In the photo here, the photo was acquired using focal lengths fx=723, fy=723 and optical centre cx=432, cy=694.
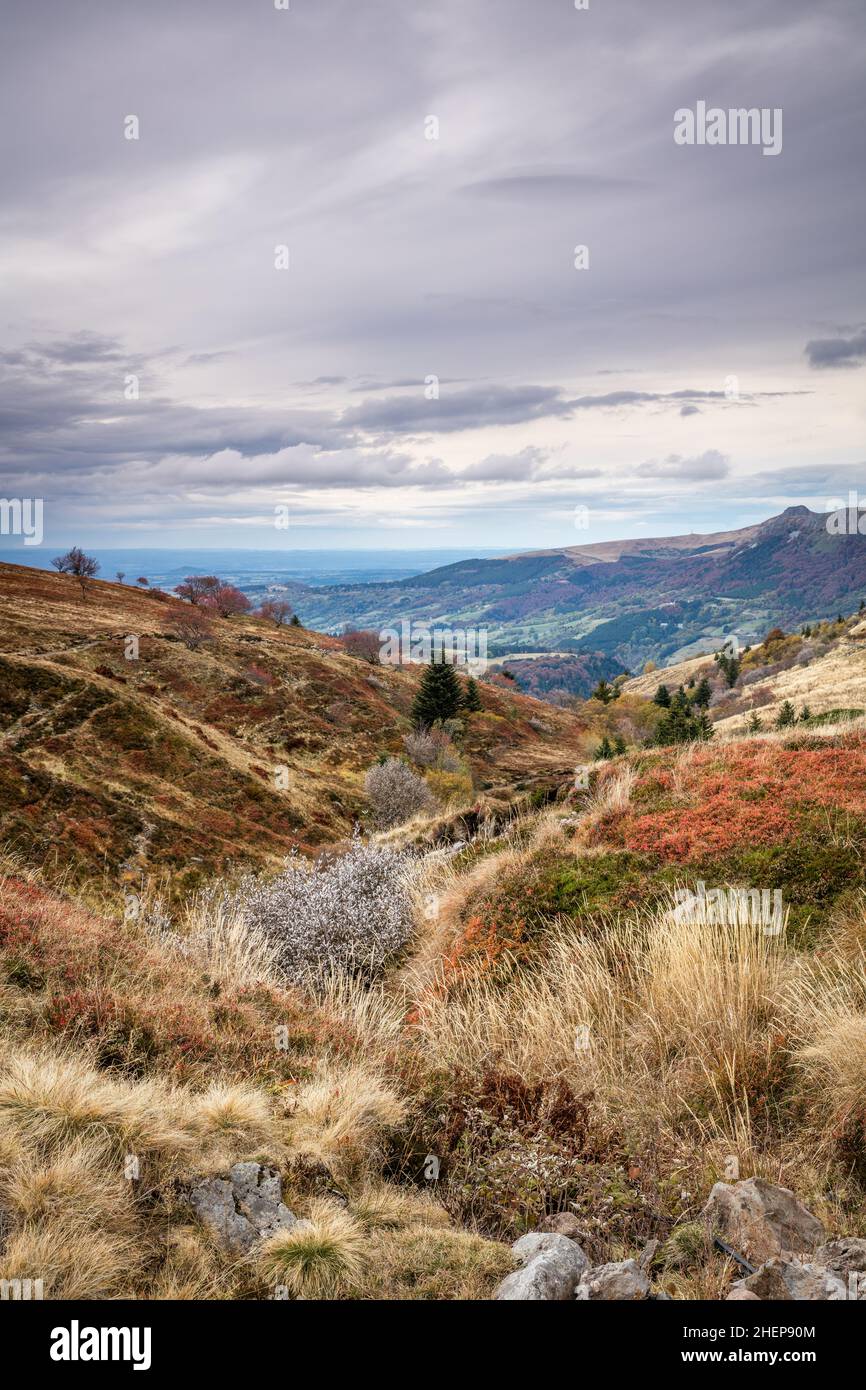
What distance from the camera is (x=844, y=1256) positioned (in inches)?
136

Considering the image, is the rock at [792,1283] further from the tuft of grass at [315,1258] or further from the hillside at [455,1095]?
the tuft of grass at [315,1258]

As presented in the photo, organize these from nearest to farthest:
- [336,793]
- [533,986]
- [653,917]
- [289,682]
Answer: [533,986] < [653,917] < [336,793] < [289,682]

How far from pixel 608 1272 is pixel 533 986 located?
4140 millimetres

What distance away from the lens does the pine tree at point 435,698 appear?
73.8m

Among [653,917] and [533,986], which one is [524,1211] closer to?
[533,986]

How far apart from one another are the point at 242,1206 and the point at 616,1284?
192cm

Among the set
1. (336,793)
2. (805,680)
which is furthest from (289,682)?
(805,680)

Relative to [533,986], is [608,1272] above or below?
above

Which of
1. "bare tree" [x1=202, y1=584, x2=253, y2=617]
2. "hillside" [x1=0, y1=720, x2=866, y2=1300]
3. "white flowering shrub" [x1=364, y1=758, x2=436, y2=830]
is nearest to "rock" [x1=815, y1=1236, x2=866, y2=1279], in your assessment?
"hillside" [x1=0, y1=720, x2=866, y2=1300]

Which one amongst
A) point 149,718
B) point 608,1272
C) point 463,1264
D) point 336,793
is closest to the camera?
point 608,1272

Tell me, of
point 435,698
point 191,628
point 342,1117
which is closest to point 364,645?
point 191,628

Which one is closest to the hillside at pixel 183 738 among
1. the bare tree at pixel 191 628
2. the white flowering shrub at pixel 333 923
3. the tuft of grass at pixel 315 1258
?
the bare tree at pixel 191 628

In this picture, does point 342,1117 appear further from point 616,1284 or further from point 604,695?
point 604,695

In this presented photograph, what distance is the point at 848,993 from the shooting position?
18.8 feet
